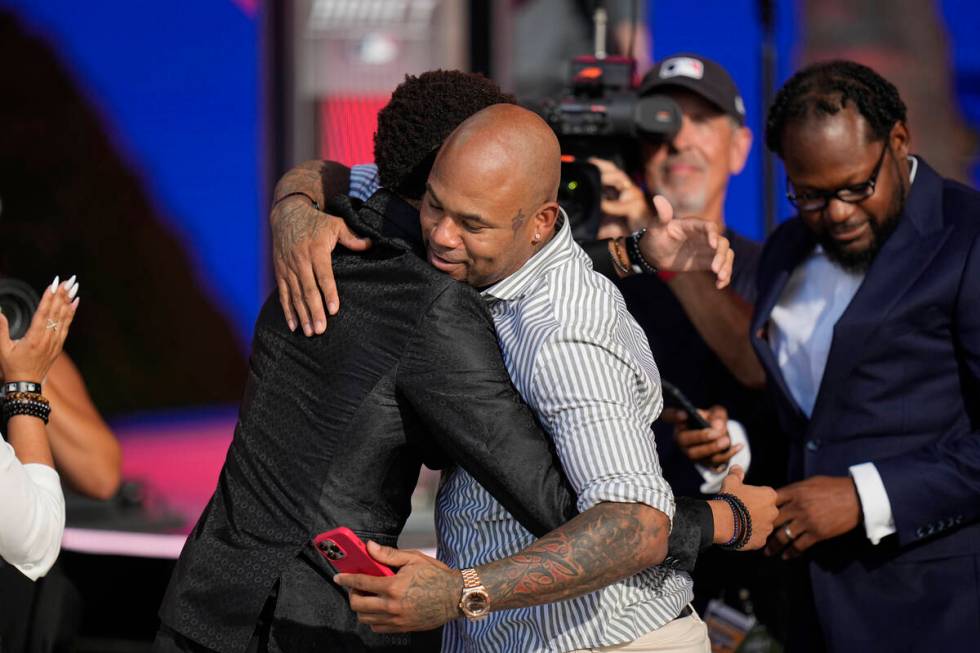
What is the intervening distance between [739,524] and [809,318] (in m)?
0.96

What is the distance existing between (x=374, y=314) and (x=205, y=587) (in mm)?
493

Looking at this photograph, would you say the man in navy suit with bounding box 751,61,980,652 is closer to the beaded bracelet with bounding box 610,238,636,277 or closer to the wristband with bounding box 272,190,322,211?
the beaded bracelet with bounding box 610,238,636,277

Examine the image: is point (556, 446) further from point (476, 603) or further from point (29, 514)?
point (29, 514)

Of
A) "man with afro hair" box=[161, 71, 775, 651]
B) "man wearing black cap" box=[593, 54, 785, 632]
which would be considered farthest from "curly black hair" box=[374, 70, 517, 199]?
"man wearing black cap" box=[593, 54, 785, 632]

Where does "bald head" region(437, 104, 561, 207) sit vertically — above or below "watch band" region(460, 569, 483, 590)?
above

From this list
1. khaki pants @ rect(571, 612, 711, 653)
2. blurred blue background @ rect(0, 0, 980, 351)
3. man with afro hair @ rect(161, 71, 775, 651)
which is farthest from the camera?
blurred blue background @ rect(0, 0, 980, 351)

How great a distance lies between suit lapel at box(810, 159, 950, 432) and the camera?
253cm

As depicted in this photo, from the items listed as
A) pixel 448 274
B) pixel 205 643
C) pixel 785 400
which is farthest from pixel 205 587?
pixel 785 400

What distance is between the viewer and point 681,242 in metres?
2.25

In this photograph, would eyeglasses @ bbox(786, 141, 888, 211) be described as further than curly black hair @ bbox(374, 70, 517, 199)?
Yes

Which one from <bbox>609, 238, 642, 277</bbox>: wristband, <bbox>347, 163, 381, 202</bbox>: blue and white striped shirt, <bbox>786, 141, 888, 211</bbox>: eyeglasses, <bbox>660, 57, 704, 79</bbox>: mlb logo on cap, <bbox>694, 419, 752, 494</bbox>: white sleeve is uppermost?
<bbox>660, 57, 704, 79</bbox>: mlb logo on cap

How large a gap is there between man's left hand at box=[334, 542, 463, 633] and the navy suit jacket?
120cm

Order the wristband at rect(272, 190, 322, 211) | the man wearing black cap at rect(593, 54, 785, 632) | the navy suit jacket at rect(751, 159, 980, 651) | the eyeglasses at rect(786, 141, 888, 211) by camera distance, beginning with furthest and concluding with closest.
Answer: the man wearing black cap at rect(593, 54, 785, 632) < the eyeglasses at rect(786, 141, 888, 211) < the navy suit jacket at rect(751, 159, 980, 651) < the wristband at rect(272, 190, 322, 211)

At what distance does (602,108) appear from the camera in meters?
3.08
